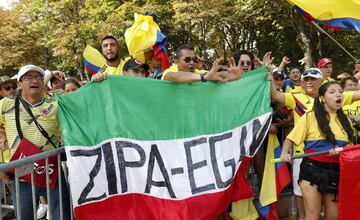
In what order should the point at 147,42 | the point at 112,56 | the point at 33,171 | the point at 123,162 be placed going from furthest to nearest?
the point at 147,42 → the point at 112,56 → the point at 123,162 → the point at 33,171

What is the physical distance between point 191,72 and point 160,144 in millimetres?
858

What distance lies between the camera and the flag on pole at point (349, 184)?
13.5ft

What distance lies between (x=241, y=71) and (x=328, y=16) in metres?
1.82

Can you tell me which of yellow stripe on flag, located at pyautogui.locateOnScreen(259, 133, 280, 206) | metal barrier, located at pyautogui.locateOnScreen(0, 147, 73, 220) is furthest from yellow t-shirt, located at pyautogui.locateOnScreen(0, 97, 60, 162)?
yellow stripe on flag, located at pyautogui.locateOnScreen(259, 133, 280, 206)

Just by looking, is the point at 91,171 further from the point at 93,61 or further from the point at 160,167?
the point at 93,61

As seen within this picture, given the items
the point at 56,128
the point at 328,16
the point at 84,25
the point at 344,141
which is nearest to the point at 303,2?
the point at 328,16

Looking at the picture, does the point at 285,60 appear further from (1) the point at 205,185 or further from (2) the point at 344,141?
(1) the point at 205,185

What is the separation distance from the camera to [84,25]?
23.1 metres

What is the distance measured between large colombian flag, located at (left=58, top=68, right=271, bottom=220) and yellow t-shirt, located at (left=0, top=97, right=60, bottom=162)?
Result: 0.42 ft

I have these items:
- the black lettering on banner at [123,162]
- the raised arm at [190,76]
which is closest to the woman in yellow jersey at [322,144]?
the raised arm at [190,76]

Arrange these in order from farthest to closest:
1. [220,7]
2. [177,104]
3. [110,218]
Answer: [220,7], [177,104], [110,218]

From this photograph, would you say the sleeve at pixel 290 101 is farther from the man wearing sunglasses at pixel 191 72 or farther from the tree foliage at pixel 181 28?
the tree foliage at pixel 181 28

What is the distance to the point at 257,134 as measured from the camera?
4.52 m

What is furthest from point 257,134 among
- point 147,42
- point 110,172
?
point 147,42
